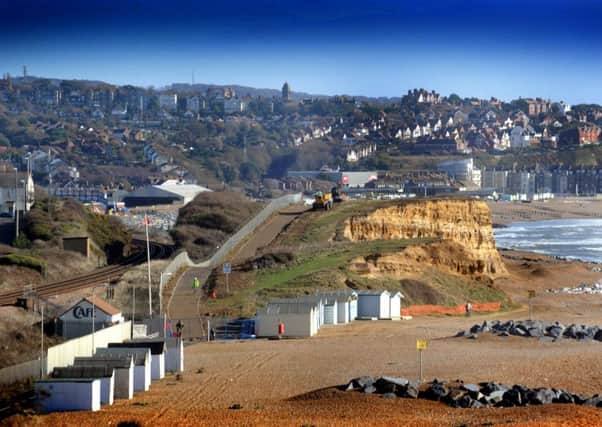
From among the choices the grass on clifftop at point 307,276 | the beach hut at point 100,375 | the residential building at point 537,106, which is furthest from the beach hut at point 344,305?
the residential building at point 537,106

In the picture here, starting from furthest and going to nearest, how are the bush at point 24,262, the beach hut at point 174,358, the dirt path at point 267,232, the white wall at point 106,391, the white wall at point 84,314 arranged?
the dirt path at point 267,232 < the bush at point 24,262 < the white wall at point 84,314 < the beach hut at point 174,358 < the white wall at point 106,391

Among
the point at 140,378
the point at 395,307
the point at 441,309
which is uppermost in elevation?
the point at 140,378

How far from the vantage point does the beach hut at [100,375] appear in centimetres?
1802

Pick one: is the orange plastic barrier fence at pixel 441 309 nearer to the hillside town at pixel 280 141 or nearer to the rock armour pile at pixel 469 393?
the rock armour pile at pixel 469 393

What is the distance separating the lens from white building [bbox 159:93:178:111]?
17335 centimetres

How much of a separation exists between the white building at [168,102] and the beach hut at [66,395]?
6120 inches

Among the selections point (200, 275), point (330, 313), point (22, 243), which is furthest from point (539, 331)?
point (22, 243)

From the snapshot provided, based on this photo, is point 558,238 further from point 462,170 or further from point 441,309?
point 462,170

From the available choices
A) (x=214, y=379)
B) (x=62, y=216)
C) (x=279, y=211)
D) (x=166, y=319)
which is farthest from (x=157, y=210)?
(x=214, y=379)

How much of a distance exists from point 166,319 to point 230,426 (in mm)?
9764

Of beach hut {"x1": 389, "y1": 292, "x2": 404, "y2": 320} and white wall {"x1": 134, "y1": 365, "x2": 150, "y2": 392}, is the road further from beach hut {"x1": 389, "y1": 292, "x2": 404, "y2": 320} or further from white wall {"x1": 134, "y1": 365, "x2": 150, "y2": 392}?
white wall {"x1": 134, "y1": 365, "x2": 150, "y2": 392}

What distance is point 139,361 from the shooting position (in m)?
19.4

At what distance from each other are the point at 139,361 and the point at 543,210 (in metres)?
81.1

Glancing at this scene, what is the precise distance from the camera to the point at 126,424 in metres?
16.2
